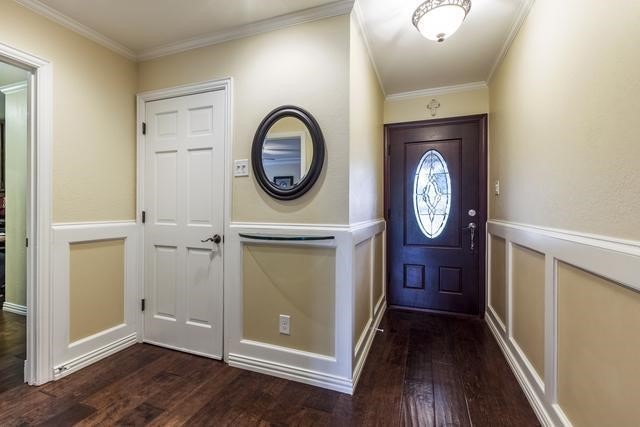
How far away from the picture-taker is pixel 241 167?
2.11m

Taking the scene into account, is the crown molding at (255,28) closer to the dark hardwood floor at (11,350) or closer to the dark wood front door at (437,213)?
the dark wood front door at (437,213)

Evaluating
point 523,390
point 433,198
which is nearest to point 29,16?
point 433,198

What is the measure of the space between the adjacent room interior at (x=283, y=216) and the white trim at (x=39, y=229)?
0.04 ft

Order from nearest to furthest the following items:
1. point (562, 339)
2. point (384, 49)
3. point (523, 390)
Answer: point (562, 339)
point (523, 390)
point (384, 49)

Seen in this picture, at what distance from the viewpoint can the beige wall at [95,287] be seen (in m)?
2.09

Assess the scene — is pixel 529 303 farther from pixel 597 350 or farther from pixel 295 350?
pixel 295 350

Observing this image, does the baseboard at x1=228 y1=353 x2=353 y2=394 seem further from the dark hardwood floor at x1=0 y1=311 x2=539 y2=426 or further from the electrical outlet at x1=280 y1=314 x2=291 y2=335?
the electrical outlet at x1=280 y1=314 x2=291 y2=335

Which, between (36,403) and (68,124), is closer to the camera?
(36,403)

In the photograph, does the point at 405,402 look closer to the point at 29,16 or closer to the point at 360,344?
the point at 360,344

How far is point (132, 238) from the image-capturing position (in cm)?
244

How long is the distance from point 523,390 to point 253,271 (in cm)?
187

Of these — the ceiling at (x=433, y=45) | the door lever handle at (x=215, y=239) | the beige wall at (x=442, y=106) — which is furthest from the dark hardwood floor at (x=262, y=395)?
the ceiling at (x=433, y=45)

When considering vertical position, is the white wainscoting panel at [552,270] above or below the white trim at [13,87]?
below

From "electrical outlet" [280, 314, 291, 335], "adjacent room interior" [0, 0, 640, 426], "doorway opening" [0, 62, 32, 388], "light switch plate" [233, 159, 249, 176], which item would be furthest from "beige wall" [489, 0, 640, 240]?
"doorway opening" [0, 62, 32, 388]
